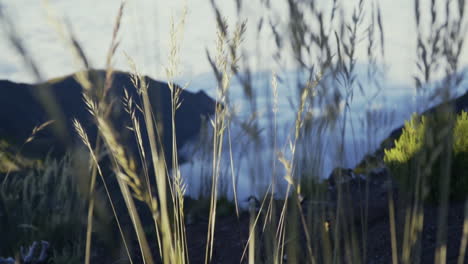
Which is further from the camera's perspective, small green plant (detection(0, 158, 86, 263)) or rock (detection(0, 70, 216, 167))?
rock (detection(0, 70, 216, 167))

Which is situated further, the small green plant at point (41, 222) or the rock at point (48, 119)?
the rock at point (48, 119)

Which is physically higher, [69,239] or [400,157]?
[400,157]

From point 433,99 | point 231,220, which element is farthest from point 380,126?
point 231,220

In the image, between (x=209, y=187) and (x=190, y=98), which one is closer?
(x=209, y=187)

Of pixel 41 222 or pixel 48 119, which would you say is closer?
pixel 41 222

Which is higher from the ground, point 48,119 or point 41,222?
point 48,119

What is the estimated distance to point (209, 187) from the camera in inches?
158

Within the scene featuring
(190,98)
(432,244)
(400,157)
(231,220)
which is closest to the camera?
(432,244)

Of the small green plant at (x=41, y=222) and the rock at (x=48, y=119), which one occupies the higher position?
the rock at (x=48, y=119)

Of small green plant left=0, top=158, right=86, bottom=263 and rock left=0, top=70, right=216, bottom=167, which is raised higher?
rock left=0, top=70, right=216, bottom=167

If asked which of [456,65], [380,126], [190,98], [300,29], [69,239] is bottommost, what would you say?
[69,239]

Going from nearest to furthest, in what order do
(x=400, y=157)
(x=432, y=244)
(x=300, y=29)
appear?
1. (x=300, y=29)
2. (x=432, y=244)
3. (x=400, y=157)

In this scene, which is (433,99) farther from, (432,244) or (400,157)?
(400,157)

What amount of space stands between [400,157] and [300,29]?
8.74ft
